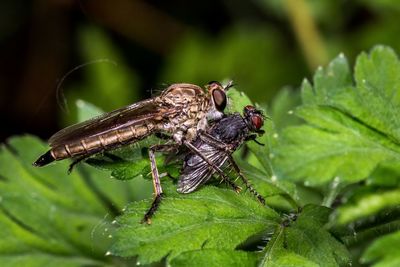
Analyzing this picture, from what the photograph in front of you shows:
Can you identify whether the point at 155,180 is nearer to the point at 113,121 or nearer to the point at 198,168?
the point at 198,168

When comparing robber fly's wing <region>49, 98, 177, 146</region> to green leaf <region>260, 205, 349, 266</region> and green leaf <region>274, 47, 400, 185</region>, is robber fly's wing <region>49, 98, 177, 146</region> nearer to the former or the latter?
green leaf <region>274, 47, 400, 185</region>

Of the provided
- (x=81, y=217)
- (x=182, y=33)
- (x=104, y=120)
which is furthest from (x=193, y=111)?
(x=182, y=33)

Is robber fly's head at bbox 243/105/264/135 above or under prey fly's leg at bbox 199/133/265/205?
above

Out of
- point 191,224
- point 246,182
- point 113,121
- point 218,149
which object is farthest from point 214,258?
point 113,121

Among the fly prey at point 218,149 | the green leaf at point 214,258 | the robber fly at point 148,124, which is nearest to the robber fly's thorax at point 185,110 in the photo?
the robber fly at point 148,124

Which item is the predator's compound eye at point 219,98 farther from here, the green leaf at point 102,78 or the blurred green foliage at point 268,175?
the green leaf at point 102,78

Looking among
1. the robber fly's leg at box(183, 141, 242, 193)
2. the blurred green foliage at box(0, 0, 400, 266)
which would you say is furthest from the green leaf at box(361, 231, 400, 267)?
the robber fly's leg at box(183, 141, 242, 193)

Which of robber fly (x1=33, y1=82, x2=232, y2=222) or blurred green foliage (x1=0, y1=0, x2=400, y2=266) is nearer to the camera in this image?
blurred green foliage (x1=0, y1=0, x2=400, y2=266)

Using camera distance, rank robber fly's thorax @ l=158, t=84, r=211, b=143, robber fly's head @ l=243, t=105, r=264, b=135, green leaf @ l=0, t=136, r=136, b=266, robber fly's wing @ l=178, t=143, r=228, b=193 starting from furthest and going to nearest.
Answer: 1. green leaf @ l=0, t=136, r=136, b=266
2. robber fly's thorax @ l=158, t=84, r=211, b=143
3. robber fly's head @ l=243, t=105, r=264, b=135
4. robber fly's wing @ l=178, t=143, r=228, b=193
